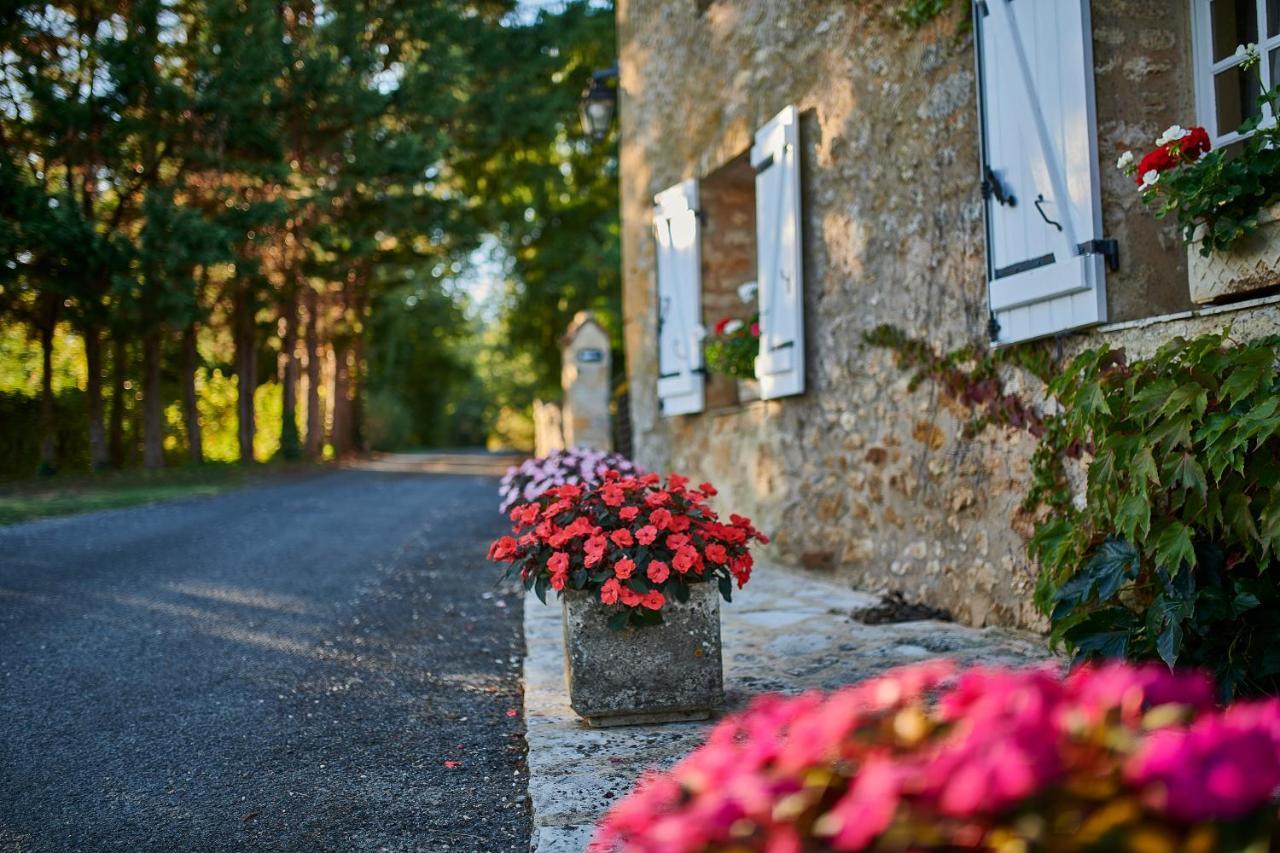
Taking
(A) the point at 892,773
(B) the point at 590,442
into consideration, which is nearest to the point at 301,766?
(A) the point at 892,773

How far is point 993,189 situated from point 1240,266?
119cm

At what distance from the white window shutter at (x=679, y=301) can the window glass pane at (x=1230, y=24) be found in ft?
12.7

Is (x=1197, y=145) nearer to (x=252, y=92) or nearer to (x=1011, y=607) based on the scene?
(x=1011, y=607)

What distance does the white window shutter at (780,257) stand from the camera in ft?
18.8

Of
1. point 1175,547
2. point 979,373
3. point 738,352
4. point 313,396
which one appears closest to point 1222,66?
point 979,373

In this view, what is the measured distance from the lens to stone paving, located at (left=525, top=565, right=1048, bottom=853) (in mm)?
2529

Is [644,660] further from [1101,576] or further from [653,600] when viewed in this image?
[1101,576]

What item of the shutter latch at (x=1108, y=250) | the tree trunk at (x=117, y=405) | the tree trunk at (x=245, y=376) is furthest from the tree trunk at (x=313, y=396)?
the shutter latch at (x=1108, y=250)

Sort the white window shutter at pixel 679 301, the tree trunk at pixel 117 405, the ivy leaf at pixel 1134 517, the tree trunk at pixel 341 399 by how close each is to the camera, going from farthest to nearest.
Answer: the tree trunk at pixel 341 399 → the tree trunk at pixel 117 405 → the white window shutter at pixel 679 301 → the ivy leaf at pixel 1134 517

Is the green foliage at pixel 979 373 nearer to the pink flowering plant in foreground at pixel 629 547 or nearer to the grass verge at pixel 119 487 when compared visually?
the pink flowering plant in foreground at pixel 629 547

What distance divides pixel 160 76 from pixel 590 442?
7.14m

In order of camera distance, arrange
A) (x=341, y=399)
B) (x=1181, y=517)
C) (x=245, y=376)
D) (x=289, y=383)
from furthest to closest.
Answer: (x=341, y=399) < (x=289, y=383) < (x=245, y=376) < (x=1181, y=517)

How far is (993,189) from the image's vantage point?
4039mm

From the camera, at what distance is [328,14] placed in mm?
16000
